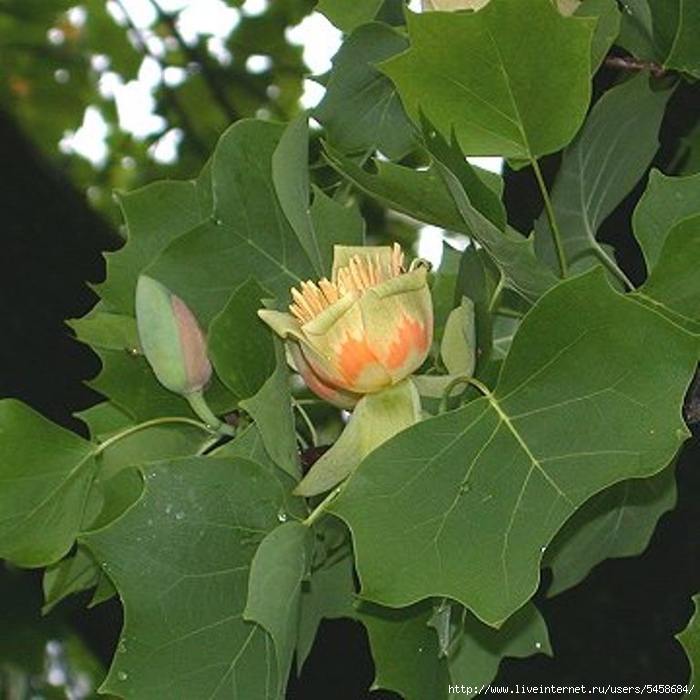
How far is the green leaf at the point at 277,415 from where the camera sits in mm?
994

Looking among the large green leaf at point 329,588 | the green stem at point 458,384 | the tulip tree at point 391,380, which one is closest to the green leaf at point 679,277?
the tulip tree at point 391,380

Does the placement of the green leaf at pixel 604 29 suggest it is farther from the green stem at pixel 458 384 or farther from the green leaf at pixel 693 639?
the green leaf at pixel 693 639

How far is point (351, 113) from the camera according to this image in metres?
1.28

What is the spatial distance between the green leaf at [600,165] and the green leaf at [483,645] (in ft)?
0.86

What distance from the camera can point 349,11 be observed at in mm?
Result: 1291

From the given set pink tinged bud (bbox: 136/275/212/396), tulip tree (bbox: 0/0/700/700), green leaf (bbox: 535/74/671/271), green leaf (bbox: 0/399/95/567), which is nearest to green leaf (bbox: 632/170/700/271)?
tulip tree (bbox: 0/0/700/700)

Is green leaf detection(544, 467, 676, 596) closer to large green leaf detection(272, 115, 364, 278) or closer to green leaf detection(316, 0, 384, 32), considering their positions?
large green leaf detection(272, 115, 364, 278)

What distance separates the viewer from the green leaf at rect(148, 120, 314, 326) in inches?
44.7

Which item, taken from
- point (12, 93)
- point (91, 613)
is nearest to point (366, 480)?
point (91, 613)

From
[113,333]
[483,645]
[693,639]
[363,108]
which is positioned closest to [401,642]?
[483,645]

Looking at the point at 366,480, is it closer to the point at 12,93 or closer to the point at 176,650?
the point at 176,650

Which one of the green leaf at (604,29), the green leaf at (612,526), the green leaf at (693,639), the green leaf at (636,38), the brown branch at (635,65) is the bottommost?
the green leaf at (612,526)

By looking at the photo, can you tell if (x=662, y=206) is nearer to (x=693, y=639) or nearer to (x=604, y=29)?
(x=604, y=29)

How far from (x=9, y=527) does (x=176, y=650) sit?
193mm
